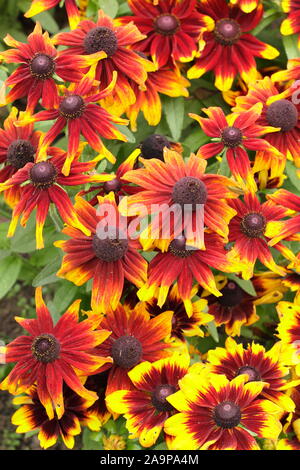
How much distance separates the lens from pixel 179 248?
1217 mm

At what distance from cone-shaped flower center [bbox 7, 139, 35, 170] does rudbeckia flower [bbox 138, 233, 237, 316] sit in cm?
33

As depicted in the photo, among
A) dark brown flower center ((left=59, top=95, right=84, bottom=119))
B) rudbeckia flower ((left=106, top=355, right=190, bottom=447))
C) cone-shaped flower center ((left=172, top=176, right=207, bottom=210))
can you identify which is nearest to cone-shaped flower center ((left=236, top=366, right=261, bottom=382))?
rudbeckia flower ((left=106, top=355, right=190, bottom=447))

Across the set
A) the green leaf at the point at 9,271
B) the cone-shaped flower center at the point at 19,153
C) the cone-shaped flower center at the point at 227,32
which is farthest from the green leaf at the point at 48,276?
the cone-shaped flower center at the point at 227,32

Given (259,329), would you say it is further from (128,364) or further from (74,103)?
(74,103)

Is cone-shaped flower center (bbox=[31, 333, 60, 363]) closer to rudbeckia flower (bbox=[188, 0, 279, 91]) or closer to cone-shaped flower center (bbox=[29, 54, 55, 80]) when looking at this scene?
cone-shaped flower center (bbox=[29, 54, 55, 80])

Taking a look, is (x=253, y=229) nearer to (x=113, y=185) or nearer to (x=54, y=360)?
(x=113, y=185)

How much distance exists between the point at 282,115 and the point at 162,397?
60 cm

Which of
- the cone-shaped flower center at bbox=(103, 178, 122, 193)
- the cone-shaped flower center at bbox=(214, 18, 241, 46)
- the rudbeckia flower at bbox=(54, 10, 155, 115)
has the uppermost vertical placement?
the cone-shaped flower center at bbox=(214, 18, 241, 46)

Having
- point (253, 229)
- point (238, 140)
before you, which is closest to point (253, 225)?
point (253, 229)

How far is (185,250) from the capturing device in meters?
1.23

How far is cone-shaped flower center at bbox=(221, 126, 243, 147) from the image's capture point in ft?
4.18

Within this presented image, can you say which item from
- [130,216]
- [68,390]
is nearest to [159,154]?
[130,216]

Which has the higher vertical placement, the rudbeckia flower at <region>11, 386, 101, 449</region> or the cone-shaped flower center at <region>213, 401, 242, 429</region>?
the rudbeckia flower at <region>11, 386, 101, 449</region>
